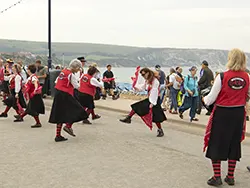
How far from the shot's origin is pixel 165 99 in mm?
14742

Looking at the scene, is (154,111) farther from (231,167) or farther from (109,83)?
(109,83)

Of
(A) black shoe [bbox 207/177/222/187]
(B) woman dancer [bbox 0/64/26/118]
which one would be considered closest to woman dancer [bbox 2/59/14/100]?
(B) woman dancer [bbox 0/64/26/118]

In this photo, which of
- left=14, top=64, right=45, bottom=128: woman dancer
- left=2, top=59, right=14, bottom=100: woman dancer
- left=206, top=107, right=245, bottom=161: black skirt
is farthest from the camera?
left=2, top=59, right=14, bottom=100: woman dancer

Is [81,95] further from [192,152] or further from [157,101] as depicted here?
[192,152]

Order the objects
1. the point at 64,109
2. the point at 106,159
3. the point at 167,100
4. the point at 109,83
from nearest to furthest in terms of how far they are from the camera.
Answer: the point at 106,159 < the point at 64,109 < the point at 167,100 < the point at 109,83

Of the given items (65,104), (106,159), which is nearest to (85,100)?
(65,104)

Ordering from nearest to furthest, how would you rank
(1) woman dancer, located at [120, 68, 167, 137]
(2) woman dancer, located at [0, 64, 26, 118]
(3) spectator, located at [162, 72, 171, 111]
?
1. (1) woman dancer, located at [120, 68, 167, 137]
2. (2) woman dancer, located at [0, 64, 26, 118]
3. (3) spectator, located at [162, 72, 171, 111]

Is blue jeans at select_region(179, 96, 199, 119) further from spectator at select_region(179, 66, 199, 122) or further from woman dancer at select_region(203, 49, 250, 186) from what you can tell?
woman dancer at select_region(203, 49, 250, 186)

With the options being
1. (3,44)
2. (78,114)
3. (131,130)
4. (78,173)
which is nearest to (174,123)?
(131,130)

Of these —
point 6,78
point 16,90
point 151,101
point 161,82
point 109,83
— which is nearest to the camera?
point 151,101

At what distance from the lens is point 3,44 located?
73.4 metres

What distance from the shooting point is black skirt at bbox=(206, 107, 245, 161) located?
5418 mm

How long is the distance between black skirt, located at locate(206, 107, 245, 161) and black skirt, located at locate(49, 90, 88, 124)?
3.75 metres

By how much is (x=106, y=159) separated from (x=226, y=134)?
2.21 meters
